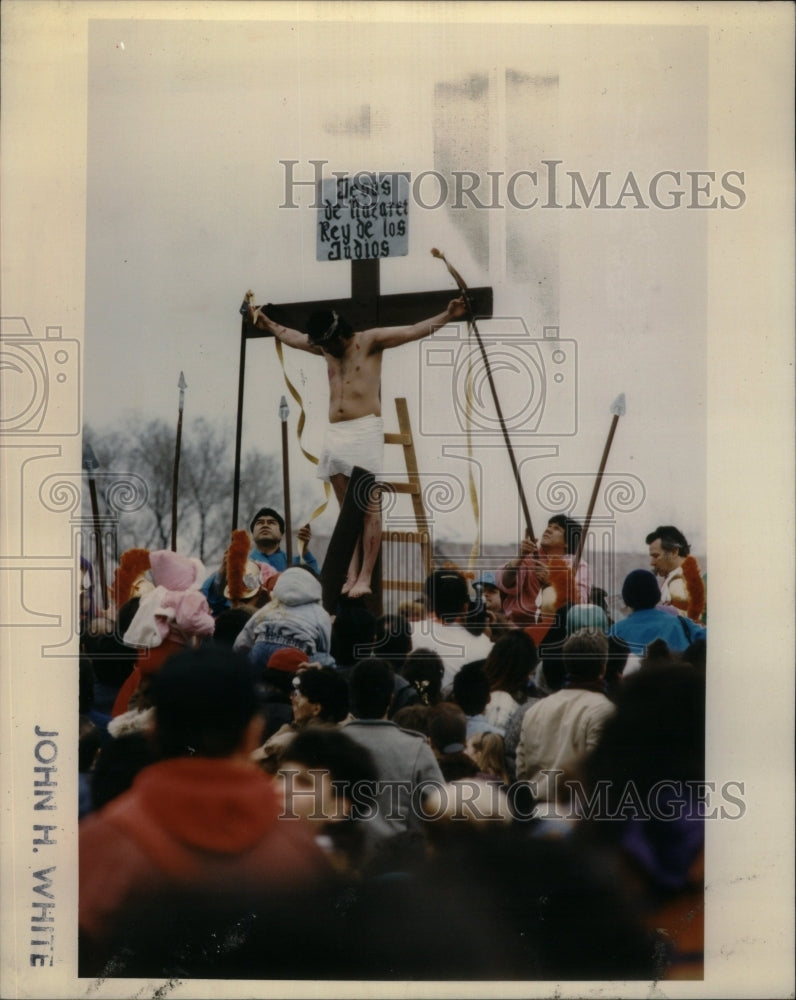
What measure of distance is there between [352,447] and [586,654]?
1044mm

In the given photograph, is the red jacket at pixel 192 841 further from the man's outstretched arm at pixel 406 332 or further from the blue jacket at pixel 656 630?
the man's outstretched arm at pixel 406 332

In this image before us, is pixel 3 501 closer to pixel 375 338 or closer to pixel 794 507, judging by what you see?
pixel 375 338

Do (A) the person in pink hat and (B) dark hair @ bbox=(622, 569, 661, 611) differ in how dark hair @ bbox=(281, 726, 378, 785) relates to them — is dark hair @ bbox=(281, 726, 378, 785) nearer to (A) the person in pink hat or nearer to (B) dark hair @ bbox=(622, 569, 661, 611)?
(A) the person in pink hat

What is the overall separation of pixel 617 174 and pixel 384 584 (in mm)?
1582

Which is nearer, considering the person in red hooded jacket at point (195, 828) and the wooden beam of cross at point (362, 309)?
the person in red hooded jacket at point (195, 828)

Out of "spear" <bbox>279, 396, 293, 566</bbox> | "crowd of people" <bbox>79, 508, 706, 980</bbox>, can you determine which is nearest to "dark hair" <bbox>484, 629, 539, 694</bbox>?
"crowd of people" <bbox>79, 508, 706, 980</bbox>

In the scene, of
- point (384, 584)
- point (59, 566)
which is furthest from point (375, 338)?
point (59, 566)

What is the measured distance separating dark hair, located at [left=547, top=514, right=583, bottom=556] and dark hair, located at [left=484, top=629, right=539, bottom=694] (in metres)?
0.33

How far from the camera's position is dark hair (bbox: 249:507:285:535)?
153 inches

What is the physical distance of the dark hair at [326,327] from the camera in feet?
12.8

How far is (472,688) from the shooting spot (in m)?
3.84

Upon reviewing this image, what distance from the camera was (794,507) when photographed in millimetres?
3879

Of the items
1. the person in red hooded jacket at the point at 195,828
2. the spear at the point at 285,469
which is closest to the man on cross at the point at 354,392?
the spear at the point at 285,469

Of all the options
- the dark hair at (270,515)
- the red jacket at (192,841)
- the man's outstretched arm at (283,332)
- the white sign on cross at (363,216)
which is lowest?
the red jacket at (192,841)
